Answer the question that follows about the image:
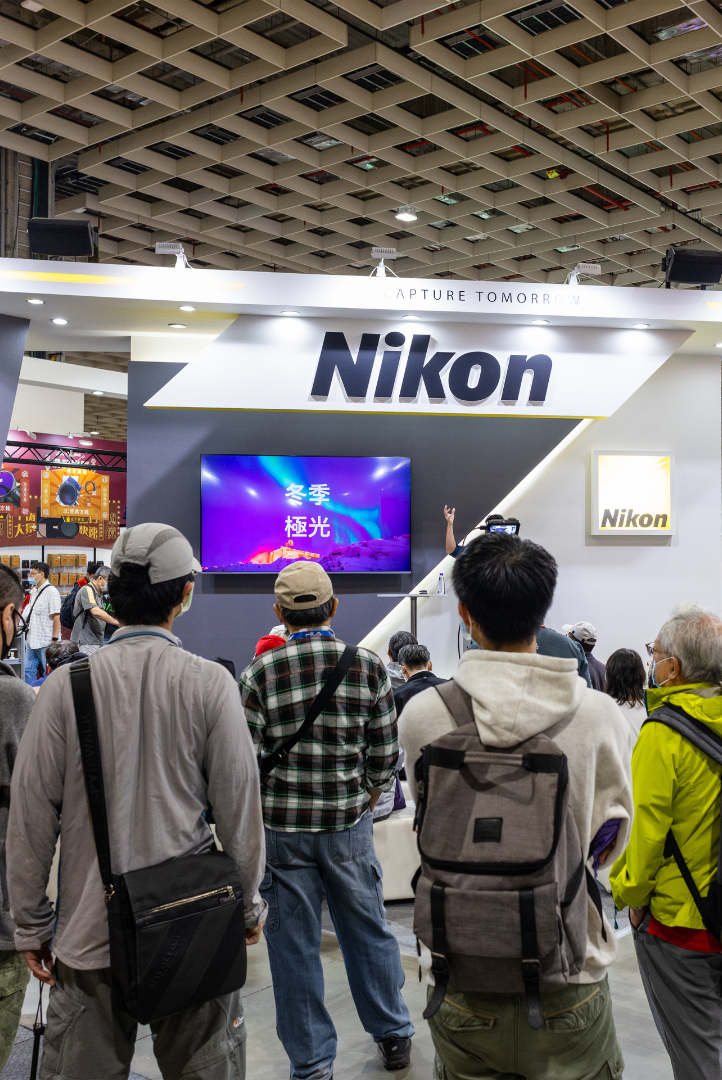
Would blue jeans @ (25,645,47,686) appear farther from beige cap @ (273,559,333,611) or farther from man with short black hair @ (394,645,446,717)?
beige cap @ (273,559,333,611)

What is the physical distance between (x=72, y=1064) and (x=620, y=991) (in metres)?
2.11

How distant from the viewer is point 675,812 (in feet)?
5.99

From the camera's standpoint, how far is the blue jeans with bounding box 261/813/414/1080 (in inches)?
92.1

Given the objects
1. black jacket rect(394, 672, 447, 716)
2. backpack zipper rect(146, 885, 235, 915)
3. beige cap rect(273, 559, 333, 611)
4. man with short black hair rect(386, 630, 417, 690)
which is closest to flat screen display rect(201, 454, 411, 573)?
man with short black hair rect(386, 630, 417, 690)

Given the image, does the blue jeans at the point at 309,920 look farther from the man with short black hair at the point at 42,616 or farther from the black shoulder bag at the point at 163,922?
the man with short black hair at the point at 42,616

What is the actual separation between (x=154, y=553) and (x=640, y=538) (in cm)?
634

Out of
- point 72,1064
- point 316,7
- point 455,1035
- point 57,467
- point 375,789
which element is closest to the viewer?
point 455,1035

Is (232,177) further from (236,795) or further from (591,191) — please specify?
(236,795)

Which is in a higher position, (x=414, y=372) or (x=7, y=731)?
(x=414, y=372)

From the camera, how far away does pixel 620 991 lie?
3.03 metres

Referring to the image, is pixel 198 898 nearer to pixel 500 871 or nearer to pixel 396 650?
pixel 500 871

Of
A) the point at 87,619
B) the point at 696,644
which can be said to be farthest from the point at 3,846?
the point at 87,619

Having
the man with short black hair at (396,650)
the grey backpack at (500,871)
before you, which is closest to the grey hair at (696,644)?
the grey backpack at (500,871)

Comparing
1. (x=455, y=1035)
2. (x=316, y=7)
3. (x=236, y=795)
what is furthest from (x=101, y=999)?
(x=316, y=7)
